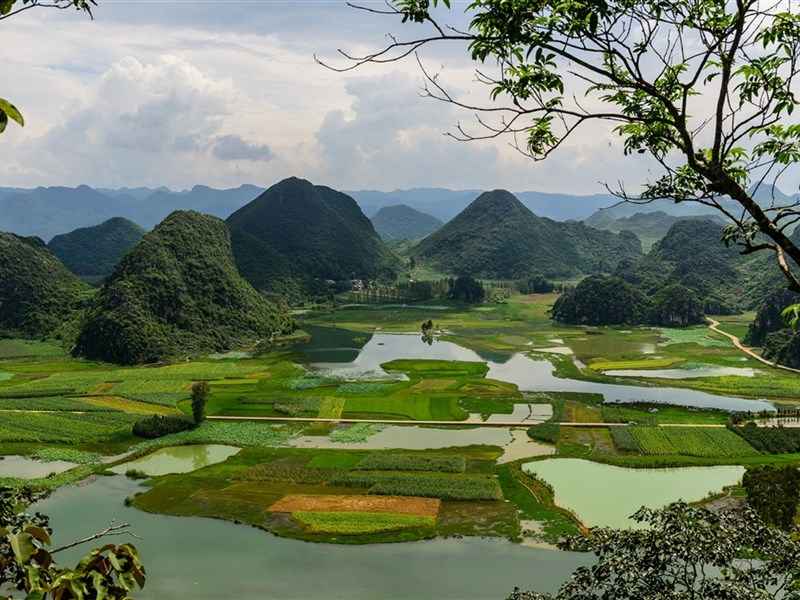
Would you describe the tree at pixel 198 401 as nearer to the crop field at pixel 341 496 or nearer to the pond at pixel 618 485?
the crop field at pixel 341 496

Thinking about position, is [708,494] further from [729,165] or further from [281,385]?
[281,385]

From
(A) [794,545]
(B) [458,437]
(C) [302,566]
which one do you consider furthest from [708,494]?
(A) [794,545]

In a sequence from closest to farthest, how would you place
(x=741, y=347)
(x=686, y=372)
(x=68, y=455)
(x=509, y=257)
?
1. (x=68, y=455)
2. (x=686, y=372)
3. (x=741, y=347)
4. (x=509, y=257)

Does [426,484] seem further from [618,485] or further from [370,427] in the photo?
[370,427]

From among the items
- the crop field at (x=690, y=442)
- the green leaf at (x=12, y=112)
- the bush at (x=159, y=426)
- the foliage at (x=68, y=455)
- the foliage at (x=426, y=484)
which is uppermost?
the green leaf at (x=12, y=112)

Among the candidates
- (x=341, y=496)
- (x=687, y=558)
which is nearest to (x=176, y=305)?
(x=341, y=496)

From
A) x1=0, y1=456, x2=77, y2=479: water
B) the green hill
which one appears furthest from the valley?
the green hill

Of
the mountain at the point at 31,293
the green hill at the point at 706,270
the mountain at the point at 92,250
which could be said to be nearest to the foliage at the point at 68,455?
the mountain at the point at 31,293
